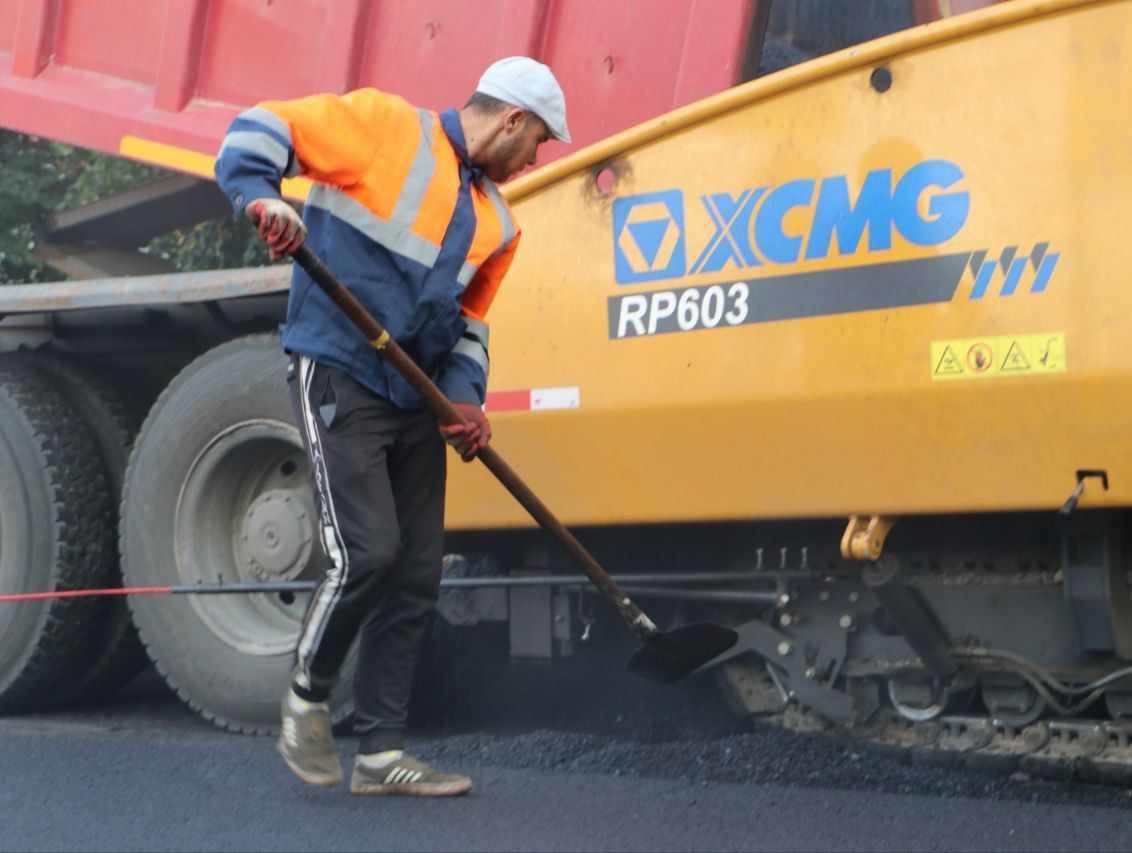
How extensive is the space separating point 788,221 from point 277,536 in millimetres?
1876

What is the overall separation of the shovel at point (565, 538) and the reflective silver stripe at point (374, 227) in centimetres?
18

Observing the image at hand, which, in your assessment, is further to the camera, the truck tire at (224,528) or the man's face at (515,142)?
the truck tire at (224,528)

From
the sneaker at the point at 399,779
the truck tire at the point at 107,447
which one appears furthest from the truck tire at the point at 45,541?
the sneaker at the point at 399,779

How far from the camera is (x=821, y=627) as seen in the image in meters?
4.29

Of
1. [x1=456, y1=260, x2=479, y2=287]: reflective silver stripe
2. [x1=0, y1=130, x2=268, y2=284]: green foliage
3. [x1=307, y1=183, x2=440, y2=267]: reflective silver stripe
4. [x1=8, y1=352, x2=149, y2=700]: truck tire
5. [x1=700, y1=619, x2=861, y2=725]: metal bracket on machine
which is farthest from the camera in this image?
[x1=0, y1=130, x2=268, y2=284]: green foliage

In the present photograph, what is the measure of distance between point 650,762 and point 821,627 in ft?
1.83

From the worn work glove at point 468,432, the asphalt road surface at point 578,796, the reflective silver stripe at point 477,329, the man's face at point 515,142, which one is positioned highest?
the man's face at point 515,142

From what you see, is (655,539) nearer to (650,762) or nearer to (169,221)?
(650,762)

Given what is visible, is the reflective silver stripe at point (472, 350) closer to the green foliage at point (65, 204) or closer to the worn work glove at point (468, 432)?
the worn work glove at point (468, 432)

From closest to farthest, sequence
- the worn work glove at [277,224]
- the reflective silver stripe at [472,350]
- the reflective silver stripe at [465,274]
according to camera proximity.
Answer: the worn work glove at [277,224] < the reflective silver stripe at [465,274] < the reflective silver stripe at [472,350]

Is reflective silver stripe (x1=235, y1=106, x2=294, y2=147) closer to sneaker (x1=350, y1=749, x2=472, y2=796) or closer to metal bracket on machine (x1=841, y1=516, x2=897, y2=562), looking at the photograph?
sneaker (x1=350, y1=749, x2=472, y2=796)

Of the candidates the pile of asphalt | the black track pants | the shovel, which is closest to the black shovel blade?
the shovel

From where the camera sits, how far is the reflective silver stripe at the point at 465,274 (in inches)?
145

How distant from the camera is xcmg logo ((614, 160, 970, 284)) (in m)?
3.64
